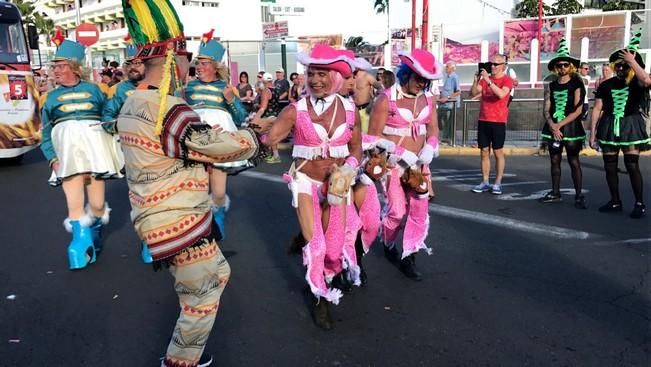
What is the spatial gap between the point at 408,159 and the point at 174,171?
249 centimetres

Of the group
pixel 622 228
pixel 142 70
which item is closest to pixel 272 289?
pixel 142 70

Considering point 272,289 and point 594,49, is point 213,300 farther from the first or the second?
point 594,49

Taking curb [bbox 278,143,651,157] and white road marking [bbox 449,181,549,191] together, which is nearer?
white road marking [bbox 449,181,549,191]

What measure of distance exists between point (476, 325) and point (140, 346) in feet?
7.54

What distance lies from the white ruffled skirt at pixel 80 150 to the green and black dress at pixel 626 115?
18.9ft

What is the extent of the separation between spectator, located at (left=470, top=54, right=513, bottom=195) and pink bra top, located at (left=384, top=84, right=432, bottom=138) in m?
3.66

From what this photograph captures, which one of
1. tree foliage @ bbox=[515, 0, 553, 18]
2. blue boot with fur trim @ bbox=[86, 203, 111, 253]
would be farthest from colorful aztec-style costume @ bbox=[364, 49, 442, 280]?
tree foliage @ bbox=[515, 0, 553, 18]

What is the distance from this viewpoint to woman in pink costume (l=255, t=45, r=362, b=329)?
400cm

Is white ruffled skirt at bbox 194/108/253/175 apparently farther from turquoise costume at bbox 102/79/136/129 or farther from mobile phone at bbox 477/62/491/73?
mobile phone at bbox 477/62/491/73

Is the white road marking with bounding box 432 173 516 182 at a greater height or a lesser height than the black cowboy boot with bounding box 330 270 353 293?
greater

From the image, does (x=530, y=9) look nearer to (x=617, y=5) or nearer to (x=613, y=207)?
(x=617, y=5)

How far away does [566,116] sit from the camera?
24.8ft

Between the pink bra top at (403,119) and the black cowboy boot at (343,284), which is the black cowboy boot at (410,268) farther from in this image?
the pink bra top at (403,119)

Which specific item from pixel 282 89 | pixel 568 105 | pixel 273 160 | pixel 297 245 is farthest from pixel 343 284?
pixel 282 89
